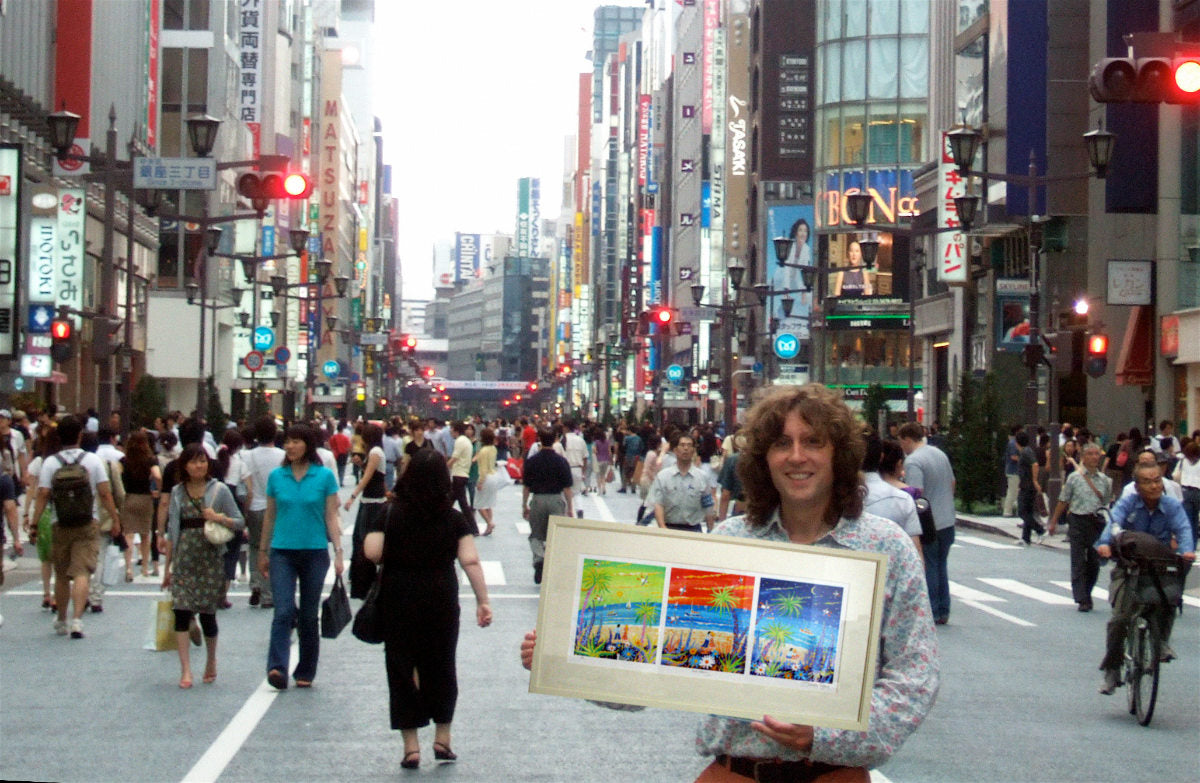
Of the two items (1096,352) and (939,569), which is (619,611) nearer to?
(939,569)

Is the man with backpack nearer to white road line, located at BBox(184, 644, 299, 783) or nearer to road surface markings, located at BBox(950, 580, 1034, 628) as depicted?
white road line, located at BBox(184, 644, 299, 783)

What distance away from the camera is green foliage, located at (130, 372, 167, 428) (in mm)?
40156

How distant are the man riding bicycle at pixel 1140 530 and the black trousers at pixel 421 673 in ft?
14.5

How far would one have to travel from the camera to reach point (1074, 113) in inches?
1889

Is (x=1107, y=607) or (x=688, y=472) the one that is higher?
(x=688, y=472)

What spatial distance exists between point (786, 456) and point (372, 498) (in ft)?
44.8

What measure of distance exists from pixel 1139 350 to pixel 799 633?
4131 cm

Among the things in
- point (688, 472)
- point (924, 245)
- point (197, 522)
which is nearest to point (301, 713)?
point (197, 522)

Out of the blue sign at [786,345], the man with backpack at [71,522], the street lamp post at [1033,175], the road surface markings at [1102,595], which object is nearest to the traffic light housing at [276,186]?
the man with backpack at [71,522]

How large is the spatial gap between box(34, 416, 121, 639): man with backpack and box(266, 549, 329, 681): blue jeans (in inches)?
142

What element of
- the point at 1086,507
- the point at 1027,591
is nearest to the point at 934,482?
the point at 1086,507

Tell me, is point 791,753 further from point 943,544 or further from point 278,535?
point 943,544

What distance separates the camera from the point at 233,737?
9711 millimetres

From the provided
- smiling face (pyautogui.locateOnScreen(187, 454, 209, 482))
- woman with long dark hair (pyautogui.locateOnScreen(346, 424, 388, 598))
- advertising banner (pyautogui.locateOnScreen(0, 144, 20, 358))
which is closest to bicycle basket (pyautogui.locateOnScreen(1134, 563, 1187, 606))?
woman with long dark hair (pyautogui.locateOnScreen(346, 424, 388, 598))
